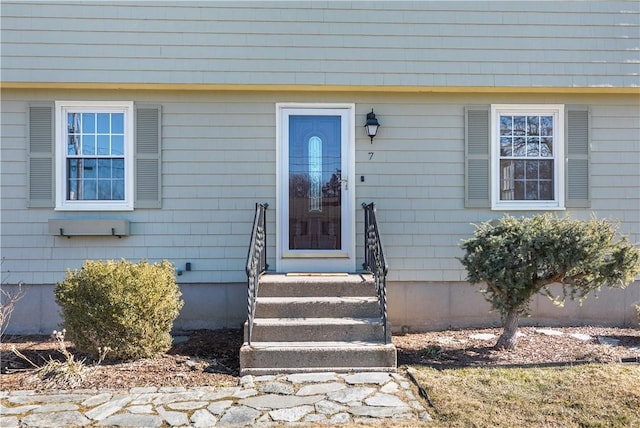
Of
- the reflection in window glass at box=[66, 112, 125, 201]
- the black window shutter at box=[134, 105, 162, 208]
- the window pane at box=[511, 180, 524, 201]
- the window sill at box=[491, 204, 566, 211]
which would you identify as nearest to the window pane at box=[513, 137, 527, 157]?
the window pane at box=[511, 180, 524, 201]

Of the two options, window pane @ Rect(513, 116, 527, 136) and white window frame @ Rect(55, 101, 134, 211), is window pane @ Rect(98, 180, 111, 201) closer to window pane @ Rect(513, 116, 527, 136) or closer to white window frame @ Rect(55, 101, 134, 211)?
white window frame @ Rect(55, 101, 134, 211)

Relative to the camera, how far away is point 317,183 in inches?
218

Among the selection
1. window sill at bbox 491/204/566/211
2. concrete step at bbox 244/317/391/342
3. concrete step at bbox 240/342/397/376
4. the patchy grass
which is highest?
window sill at bbox 491/204/566/211

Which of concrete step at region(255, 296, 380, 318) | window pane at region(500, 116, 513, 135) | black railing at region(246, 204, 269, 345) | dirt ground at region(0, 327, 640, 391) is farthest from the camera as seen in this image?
window pane at region(500, 116, 513, 135)

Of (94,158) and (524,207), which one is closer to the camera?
(94,158)

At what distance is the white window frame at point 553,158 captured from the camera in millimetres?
5551

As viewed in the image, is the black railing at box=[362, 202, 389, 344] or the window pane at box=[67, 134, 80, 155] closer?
the black railing at box=[362, 202, 389, 344]

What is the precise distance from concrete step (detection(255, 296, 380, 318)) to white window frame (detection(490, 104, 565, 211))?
2.22 meters

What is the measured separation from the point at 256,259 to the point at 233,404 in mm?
1573

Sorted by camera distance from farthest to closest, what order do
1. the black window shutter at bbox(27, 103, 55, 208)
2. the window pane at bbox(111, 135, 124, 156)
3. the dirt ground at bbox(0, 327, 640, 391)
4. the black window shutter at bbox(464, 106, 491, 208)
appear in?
the black window shutter at bbox(464, 106, 491, 208) → the window pane at bbox(111, 135, 124, 156) → the black window shutter at bbox(27, 103, 55, 208) → the dirt ground at bbox(0, 327, 640, 391)

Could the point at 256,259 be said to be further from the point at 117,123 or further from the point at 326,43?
the point at 326,43

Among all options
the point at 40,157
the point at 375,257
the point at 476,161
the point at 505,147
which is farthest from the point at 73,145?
the point at 505,147

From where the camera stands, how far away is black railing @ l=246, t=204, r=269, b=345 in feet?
13.2

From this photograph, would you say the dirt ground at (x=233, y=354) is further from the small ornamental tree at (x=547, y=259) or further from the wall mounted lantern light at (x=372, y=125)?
the wall mounted lantern light at (x=372, y=125)
